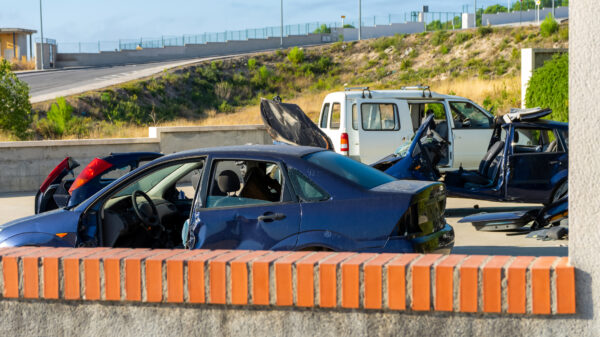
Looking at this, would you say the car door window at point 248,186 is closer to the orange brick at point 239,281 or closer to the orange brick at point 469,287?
the orange brick at point 239,281

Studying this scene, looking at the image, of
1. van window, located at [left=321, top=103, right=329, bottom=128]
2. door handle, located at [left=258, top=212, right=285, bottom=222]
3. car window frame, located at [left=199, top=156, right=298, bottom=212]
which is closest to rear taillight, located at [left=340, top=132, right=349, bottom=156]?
van window, located at [left=321, top=103, right=329, bottom=128]

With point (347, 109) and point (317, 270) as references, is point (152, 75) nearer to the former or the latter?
point (347, 109)

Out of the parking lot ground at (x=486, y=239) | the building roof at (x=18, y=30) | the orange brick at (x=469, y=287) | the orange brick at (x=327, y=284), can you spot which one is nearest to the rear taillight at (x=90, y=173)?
the parking lot ground at (x=486, y=239)

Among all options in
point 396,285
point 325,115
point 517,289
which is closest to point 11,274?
point 396,285

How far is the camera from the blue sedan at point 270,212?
19.9 ft

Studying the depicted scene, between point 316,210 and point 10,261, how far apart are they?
301 centimetres

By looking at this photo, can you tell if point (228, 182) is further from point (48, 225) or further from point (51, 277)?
point (51, 277)

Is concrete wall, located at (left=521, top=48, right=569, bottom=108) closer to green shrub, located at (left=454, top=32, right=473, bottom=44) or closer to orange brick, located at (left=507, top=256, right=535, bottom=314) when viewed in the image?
orange brick, located at (left=507, top=256, right=535, bottom=314)

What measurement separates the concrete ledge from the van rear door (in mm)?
11793

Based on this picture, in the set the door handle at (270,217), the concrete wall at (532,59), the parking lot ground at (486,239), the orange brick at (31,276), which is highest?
the concrete wall at (532,59)

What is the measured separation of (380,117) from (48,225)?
382 inches

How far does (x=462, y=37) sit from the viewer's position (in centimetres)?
5731

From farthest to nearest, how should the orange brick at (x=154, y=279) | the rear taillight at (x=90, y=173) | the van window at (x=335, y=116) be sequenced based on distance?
the van window at (x=335, y=116)
the rear taillight at (x=90, y=173)
the orange brick at (x=154, y=279)

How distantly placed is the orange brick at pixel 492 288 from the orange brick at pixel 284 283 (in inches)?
31.4
